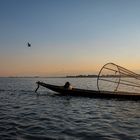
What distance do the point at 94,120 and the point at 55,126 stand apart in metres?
3.49

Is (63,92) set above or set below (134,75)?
below

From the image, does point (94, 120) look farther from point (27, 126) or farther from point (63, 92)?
point (63, 92)

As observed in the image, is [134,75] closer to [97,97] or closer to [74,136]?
[97,97]

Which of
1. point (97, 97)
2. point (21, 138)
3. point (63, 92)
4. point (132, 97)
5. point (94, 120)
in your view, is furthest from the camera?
point (63, 92)

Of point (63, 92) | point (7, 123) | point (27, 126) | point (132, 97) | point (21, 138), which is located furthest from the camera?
point (63, 92)

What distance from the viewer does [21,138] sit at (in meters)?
13.3

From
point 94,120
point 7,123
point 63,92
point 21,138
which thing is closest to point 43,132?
point 21,138

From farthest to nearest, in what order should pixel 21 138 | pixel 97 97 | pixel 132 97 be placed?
1. pixel 97 97
2. pixel 132 97
3. pixel 21 138

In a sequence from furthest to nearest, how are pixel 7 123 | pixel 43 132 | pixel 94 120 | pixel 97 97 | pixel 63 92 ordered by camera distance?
pixel 63 92 < pixel 97 97 < pixel 94 120 < pixel 7 123 < pixel 43 132

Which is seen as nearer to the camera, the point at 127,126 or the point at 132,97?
the point at 127,126

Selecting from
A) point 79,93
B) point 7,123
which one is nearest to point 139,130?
point 7,123

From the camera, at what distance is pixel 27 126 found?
16078 millimetres

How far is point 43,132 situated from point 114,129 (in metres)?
4.08

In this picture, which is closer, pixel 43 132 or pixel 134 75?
pixel 43 132
